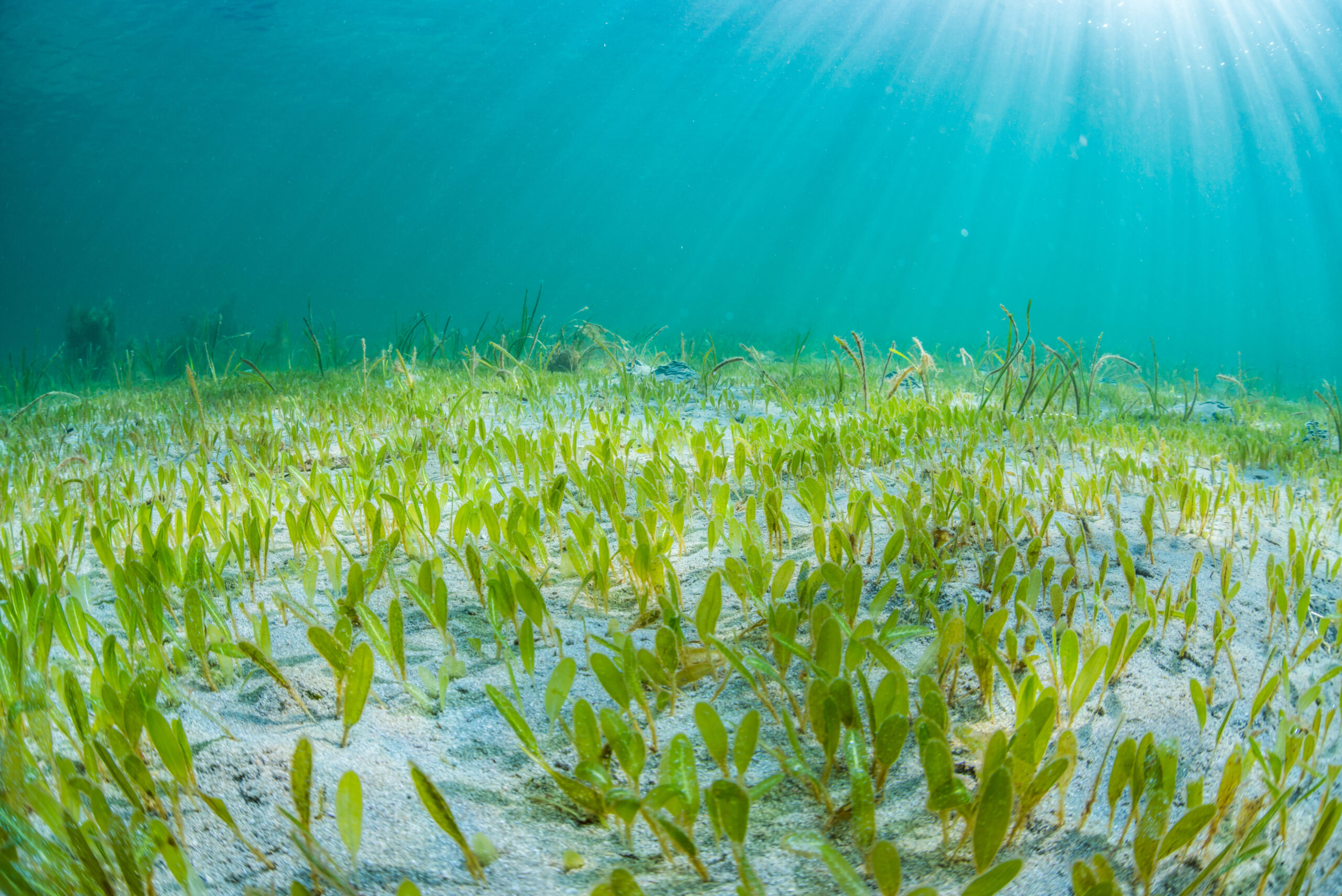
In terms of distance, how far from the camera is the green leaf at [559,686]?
1117 millimetres

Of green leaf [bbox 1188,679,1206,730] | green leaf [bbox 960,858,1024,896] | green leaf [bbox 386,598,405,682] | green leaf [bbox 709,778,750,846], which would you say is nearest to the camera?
green leaf [bbox 960,858,1024,896]

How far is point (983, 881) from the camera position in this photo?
73 cm

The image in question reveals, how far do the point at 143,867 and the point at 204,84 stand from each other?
70.5 metres

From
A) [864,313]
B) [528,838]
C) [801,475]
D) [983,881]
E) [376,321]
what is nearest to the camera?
[983,881]

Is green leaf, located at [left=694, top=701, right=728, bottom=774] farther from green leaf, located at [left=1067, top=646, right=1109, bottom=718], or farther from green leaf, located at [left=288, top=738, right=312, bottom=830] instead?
green leaf, located at [left=1067, top=646, right=1109, bottom=718]

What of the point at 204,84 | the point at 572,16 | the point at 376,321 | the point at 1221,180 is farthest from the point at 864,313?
the point at 204,84

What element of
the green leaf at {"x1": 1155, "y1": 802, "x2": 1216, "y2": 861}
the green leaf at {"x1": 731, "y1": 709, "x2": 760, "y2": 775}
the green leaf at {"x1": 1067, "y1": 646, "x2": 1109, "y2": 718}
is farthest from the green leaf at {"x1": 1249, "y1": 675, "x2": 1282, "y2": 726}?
the green leaf at {"x1": 731, "y1": 709, "x2": 760, "y2": 775}

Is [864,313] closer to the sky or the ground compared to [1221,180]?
closer to the ground

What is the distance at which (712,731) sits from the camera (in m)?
0.98

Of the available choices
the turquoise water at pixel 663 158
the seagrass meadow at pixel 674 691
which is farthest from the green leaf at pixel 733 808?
the turquoise water at pixel 663 158

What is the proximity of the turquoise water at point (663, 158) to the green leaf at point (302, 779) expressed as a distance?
675 inches

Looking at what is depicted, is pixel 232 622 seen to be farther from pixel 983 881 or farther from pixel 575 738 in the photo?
pixel 983 881

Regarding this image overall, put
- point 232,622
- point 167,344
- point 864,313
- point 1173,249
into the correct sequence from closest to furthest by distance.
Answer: point 232,622 → point 167,344 → point 864,313 → point 1173,249

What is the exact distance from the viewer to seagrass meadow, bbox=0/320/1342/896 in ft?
2.81
